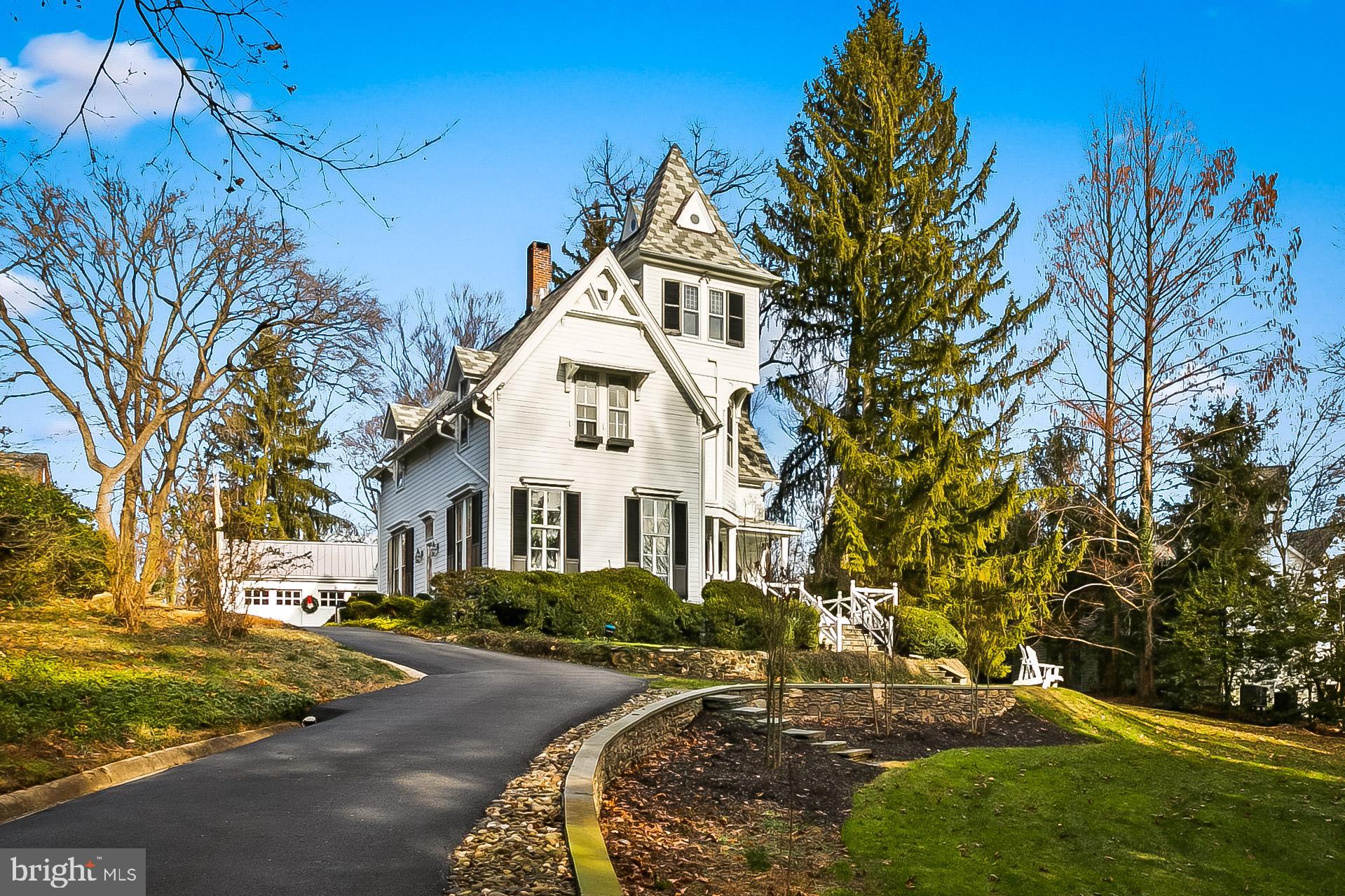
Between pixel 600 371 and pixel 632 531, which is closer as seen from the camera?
pixel 632 531

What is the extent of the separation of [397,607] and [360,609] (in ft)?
5.47

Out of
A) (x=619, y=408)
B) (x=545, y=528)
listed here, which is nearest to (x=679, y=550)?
(x=545, y=528)

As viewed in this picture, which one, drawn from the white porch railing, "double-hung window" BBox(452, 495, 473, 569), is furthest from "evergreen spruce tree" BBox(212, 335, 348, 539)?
the white porch railing

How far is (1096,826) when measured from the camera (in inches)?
425

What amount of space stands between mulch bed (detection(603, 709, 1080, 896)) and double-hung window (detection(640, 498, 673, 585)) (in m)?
12.8

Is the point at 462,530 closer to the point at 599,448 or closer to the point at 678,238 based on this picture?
the point at 599,448

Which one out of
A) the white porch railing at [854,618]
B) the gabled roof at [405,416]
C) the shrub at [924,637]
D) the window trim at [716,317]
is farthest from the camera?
the gabled roof at [405,416]

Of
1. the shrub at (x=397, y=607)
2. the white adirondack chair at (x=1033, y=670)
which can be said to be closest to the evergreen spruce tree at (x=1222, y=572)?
the white adirondack chair at (x=1033, y=670)

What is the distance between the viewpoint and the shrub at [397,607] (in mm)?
28047

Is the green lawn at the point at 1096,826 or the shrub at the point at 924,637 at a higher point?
the shrub at the point at 924,637

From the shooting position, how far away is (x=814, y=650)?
22.0m

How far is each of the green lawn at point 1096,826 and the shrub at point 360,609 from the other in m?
18.9

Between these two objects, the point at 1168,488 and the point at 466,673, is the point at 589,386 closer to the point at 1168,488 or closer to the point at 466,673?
the point at 466,673

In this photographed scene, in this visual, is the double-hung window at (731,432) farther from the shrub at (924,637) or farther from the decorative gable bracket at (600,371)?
the shrub at (924,637)
